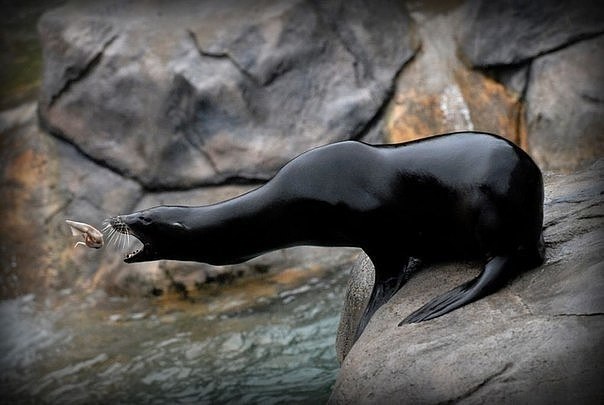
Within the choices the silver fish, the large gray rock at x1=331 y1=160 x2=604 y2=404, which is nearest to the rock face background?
the silver fish

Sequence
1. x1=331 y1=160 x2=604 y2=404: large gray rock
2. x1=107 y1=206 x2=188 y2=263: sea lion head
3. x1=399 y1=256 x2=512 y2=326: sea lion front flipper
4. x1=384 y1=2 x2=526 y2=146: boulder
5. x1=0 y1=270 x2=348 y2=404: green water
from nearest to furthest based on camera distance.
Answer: x1=331 y1=160 x2=604 y2=404: large gray rock < x1=399 y1=256 x2=512 y2=326: sea lion front flipper < x1=107 y1=206 x2=188 y2=263: sea lion head < x1=0 y1=270 x2=348 y2=404: green water < x1=384 y1=2 x2=526 y2=146: boulder

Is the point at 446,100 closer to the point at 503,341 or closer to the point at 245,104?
the point at 245,104

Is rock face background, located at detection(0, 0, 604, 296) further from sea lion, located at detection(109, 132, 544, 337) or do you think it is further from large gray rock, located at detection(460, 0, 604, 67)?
sea lion, located at detection(109, 132, 544, 337)

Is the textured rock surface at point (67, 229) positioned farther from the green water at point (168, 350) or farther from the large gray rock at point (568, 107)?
the large gray rock at point (568, 107)

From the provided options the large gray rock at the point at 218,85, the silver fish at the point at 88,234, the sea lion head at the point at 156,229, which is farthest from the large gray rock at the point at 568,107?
the silver fish at the point at 88,234

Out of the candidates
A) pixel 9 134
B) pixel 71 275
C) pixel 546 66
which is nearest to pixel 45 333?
pixel 71 275

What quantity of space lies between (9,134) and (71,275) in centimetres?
135

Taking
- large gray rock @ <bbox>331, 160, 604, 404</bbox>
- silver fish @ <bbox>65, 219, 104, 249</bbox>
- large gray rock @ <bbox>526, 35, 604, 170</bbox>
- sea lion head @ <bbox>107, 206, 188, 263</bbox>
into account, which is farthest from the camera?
large gray rock @ <bbox>526, 35, 604, 170</bbox>

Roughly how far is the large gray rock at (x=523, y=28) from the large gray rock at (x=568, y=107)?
10 cm

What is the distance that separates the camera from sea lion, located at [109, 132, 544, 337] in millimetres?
3096

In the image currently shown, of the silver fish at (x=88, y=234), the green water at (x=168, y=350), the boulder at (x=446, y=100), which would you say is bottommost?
the green water at (x=168, y=350)

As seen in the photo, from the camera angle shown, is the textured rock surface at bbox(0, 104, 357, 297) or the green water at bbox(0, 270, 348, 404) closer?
the green water at bbox(0, 270, 348, 404)

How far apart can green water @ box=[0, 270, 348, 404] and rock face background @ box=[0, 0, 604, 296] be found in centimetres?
32

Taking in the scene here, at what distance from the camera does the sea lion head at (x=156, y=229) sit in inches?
137
